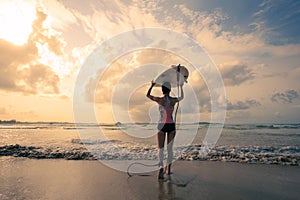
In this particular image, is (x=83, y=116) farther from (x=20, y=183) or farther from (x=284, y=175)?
(x=284, y=175)

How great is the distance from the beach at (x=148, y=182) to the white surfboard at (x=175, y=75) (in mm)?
2450

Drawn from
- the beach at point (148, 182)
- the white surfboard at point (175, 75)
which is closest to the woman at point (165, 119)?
the white surfboard at point (175, 75)

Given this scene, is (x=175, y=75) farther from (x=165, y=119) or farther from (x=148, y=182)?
(x=148, y=182)

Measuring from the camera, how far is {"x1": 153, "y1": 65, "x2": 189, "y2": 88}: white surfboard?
5.62m

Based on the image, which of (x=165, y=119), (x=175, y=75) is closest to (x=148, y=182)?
(x=165, y=119)

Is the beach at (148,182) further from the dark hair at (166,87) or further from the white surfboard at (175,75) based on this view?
the white surfboard at (175,75)

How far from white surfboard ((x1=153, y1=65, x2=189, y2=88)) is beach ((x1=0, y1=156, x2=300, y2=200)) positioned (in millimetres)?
2450

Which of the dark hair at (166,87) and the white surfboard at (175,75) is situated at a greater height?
the white surfboard at (175,75)

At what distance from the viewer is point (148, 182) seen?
478 centimetres

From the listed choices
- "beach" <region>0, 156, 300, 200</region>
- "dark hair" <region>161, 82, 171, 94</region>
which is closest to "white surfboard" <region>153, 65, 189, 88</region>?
"dark hair" <region>161, 82, 171, 94</region>

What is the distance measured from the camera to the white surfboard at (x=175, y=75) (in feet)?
18.4

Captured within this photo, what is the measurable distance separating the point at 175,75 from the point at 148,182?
2.76 meters

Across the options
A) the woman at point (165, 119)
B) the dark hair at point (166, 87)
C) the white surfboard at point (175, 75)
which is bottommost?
the woman at point (165, 119)

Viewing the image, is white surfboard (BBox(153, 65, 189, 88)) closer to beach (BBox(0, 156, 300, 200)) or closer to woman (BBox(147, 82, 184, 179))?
woman (BBox(147, 82, 184, 179))
